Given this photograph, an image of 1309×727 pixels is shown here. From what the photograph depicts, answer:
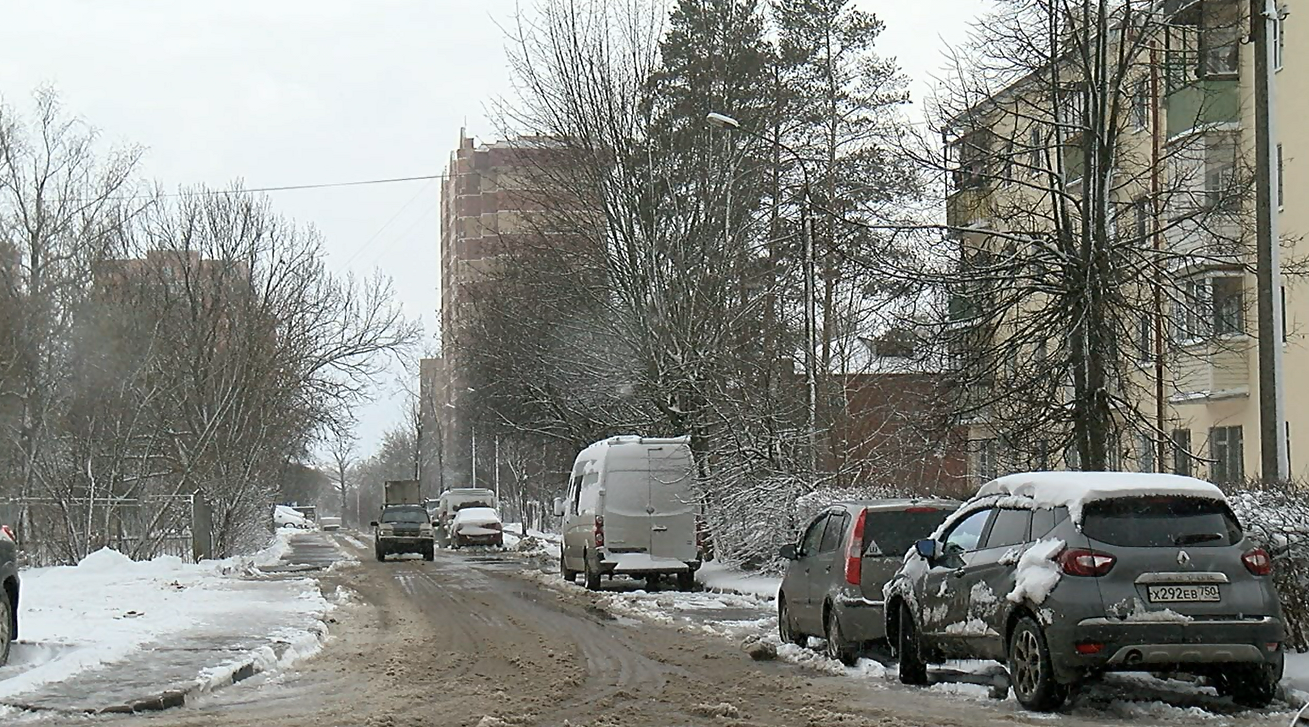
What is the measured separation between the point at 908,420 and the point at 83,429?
21.0 meters

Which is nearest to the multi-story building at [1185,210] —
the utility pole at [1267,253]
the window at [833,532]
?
the utility pole at [1267,253]

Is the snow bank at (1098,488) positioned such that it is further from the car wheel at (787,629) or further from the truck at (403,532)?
the truck at (403,532)

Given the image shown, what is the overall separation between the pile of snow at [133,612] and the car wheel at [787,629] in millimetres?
4940

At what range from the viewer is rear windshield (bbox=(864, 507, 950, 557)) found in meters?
14.1

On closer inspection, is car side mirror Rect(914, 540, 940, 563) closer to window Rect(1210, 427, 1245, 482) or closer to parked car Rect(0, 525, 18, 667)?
parked car Rect(0, 525, 18, 667)

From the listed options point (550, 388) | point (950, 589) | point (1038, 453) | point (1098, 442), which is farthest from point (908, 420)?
point (550, 388)

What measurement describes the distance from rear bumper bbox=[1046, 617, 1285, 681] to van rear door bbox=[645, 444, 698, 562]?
660 inches

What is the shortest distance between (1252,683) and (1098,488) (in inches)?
66.5

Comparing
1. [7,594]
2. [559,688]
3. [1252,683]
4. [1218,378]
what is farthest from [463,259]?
[1252,683]

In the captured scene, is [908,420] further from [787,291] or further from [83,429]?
[83,429]

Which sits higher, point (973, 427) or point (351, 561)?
point (973, 427)

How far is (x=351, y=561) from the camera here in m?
45.1

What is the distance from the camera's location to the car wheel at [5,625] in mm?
13179

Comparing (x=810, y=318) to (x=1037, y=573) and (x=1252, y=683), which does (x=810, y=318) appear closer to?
(x=1037, y=573)
